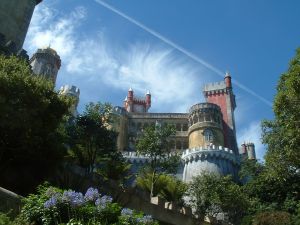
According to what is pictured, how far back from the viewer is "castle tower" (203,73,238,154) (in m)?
66.6

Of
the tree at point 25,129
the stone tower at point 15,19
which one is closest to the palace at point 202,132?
the stone tower at point 15,19

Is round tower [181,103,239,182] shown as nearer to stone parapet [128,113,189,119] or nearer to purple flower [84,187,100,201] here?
stone parapet [128,113,189,119]

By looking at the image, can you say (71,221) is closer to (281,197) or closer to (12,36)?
(281,197)

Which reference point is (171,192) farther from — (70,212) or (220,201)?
(70,212)

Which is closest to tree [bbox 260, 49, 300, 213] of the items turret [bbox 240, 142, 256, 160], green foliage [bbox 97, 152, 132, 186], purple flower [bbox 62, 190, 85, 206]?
green foliage [bbox 97, 152, 132, 186]

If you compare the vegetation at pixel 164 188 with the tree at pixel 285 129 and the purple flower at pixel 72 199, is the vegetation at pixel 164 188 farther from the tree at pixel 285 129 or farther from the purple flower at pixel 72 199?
the purple flower at pixel 72 199

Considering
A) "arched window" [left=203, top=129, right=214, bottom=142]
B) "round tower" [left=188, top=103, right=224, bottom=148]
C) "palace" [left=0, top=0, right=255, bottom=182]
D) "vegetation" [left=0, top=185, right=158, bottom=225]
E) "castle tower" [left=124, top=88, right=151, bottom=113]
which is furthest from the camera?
"castle tower" [left=124, top=88, right=151, bottom=113]

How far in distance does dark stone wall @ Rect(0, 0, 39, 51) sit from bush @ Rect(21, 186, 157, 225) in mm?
31682

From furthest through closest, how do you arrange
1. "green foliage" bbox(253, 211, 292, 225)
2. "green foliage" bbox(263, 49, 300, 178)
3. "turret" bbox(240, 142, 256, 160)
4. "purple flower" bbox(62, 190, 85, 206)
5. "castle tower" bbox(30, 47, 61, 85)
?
"turret" bbox(240, 142, 256, 160) < "castle tower" bbox(30, 47, 61, 85) < "green foliage" bbox(253, 211, 292, 225) < "green foliage" bbox(263, 49, 300, 178) < "purple flower" bbox(62, 190, 85, 206)

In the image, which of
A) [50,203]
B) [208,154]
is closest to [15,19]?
[208,154]

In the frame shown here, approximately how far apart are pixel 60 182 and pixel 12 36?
88.3ft

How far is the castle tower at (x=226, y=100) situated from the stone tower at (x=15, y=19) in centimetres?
3689

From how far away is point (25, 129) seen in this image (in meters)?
18.7

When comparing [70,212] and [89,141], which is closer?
[70,212]
